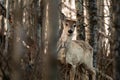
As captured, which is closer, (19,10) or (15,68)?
(19,10)

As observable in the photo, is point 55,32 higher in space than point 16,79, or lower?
higher

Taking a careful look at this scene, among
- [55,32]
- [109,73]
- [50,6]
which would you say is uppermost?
[50,6]

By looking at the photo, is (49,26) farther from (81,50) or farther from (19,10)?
(81,50)

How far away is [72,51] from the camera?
9023mm

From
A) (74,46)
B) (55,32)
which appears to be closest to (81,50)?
(74,46)

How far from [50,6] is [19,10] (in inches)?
19.6

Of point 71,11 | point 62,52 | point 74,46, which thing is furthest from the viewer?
point 71,11

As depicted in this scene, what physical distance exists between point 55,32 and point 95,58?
8235 millimetres

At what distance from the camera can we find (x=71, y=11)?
14883 millimetres

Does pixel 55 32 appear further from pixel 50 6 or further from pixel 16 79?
pixel 16 79

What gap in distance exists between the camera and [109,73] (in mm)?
9484

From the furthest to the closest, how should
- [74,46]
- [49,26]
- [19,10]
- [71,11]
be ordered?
[71,11] < [74,46] < [19,10] < [49,26]

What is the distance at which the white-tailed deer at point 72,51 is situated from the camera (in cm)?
851

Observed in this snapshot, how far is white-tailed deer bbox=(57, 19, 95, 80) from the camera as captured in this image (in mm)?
8508
